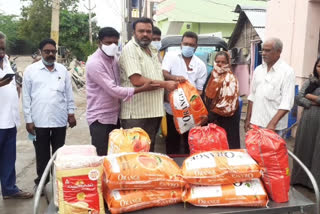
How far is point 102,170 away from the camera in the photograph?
1709 millimetres

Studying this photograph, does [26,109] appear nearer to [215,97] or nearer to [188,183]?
[215,97]

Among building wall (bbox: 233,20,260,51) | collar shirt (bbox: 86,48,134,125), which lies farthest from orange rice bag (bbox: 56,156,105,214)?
building wall (bbox: 233,20,260,51)

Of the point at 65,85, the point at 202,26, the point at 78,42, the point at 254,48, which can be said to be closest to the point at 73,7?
the point at 78,42

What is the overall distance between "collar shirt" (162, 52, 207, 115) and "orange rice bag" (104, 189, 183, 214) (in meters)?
1.88

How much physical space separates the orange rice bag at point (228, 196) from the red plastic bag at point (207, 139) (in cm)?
51

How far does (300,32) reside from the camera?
5891 millimetres

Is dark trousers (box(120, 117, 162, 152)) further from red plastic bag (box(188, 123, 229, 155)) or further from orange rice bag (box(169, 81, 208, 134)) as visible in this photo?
red plastic bag (box(188, 123, 229, 155))

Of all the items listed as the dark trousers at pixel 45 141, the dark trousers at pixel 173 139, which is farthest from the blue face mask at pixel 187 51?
the dark trousers at pixel 45 141

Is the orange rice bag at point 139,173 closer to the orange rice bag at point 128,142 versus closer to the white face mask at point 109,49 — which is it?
the orange rice bag at point 128,142

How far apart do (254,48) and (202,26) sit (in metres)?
10.9

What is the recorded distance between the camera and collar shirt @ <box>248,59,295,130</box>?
3.09 metres

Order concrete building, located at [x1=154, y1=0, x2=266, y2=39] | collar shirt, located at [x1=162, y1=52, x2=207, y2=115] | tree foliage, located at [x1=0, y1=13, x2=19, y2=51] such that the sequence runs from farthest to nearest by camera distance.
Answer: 1. tree foliage, located at [x1=0, y1=13, x2=19, y2=51]
2. concrete building, located at [x1=154, y1=0, x2=266, y2=39]
3. collar shirt, located at [x1=162, y1=52, x2=207, y2=115]

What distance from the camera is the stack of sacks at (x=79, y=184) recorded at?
163 cm

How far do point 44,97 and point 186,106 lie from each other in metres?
1.62
